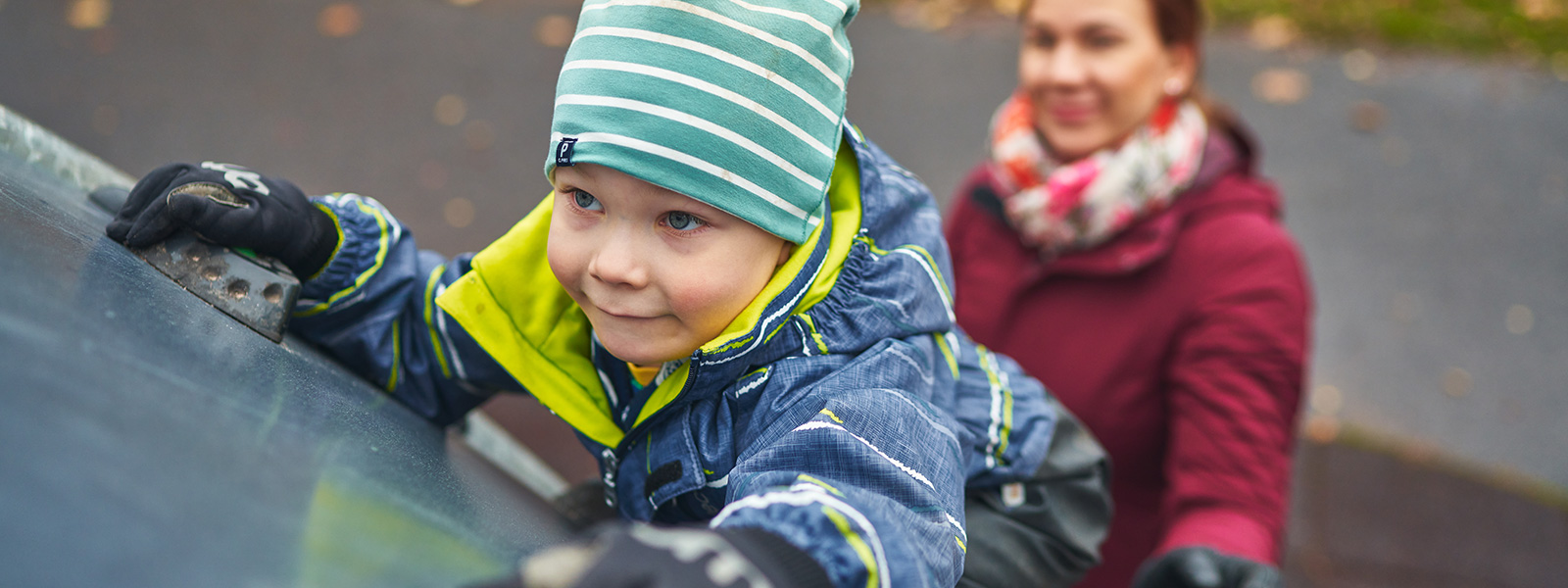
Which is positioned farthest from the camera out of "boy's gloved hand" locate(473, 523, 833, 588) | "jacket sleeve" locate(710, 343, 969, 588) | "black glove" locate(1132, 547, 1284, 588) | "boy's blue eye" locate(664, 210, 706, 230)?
"black glove" locate(1132, 547, 1284, 588)

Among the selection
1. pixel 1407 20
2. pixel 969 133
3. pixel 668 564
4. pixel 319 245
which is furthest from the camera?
pixel 1407 20

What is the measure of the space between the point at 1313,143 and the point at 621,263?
4.64 m

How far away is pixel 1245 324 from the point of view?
213cm

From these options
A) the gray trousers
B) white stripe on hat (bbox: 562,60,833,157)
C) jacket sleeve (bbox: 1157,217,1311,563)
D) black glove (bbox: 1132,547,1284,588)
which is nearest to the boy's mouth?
white stripe on hat (bbox: 562,60,833,157)

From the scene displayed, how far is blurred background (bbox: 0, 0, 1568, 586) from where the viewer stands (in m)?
3.72

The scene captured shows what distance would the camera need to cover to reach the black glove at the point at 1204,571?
1812 mm

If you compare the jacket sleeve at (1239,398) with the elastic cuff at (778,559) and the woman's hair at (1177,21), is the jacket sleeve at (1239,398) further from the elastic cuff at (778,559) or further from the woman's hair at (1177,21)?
the elastic cuff at (778,559)

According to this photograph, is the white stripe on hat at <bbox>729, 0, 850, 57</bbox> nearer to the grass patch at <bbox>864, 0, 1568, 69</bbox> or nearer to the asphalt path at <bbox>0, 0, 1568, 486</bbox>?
the asphalt path at <bbox>0, 0, 1568, 486</bbox>

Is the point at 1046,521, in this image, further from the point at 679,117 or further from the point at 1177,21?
the point at 1177,21

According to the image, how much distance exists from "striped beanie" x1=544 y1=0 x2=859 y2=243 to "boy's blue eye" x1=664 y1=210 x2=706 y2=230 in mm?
45

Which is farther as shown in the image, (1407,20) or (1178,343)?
(1407,20)

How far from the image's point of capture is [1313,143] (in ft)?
16.4

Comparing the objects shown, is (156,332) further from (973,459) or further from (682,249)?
(973,459)

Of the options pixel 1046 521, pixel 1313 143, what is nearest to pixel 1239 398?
pixel 1046 521
